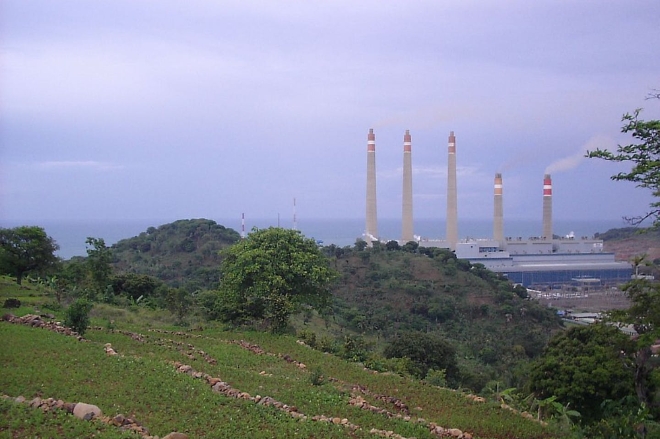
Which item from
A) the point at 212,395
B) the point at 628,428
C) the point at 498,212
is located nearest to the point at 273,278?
the point at 212,395

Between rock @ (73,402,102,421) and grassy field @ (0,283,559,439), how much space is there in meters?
0.13

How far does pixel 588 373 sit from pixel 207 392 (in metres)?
7.86

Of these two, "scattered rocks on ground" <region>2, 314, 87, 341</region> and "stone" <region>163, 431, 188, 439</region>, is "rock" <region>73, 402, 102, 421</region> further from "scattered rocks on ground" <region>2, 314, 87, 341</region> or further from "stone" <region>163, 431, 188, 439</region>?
"scattered rocks on ground" <region>2, 314, 87, 341</region>

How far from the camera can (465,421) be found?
30.4 feet

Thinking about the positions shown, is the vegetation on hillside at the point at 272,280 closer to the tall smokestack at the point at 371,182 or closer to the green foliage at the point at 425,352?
the green foliage at the point at 425,352

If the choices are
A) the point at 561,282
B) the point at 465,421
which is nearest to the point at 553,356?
the point at 465,421

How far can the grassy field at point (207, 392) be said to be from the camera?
24.6 feet

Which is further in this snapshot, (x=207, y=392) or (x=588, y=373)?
(x=588, y=373)

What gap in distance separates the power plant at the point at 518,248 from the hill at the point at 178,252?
54.1 ft

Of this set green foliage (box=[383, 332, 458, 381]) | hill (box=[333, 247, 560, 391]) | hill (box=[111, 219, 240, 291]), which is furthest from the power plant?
green foliage (box=[383, 332, 458, 381])

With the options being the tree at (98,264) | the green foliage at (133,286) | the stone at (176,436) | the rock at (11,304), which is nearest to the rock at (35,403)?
the stone at (176,436)

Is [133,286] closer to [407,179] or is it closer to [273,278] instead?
[273,278]

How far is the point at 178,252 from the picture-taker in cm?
4872

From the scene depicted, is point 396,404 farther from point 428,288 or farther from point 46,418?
point 428,288
